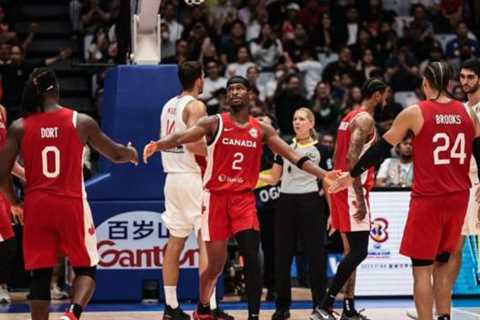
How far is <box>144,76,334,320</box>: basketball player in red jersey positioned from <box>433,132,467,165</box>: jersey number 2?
3.81 ft

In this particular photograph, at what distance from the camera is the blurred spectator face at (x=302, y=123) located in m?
11.1

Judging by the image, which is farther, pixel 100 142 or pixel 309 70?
pixel 309 70

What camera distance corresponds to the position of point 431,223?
28.5 feet

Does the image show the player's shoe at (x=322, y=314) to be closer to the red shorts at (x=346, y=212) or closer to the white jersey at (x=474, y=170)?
the red shorts at (x=346, y=212)

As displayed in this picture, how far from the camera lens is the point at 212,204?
9.81 m

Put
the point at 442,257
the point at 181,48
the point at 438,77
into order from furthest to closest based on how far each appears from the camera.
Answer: the point at 181,48, the point at 442,257, the point at 438,77

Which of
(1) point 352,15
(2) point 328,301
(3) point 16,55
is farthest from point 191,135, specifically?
(1) point 352,15

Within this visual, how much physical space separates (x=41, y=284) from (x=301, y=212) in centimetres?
365

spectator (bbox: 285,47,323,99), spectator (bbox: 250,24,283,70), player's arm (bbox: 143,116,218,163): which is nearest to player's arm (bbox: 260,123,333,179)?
player's arm (bbox: 143,116,218,163)

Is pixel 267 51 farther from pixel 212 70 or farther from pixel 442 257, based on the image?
pixel 442 257

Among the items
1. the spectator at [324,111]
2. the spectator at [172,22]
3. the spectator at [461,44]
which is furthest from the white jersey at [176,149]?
the spectator at [461,44]

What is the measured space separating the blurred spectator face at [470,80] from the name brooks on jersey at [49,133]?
411 cm

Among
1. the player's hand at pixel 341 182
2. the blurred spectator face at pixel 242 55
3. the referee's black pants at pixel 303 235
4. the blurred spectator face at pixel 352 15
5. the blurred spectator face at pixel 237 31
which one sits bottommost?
the referee's black pants at pixel 303 235

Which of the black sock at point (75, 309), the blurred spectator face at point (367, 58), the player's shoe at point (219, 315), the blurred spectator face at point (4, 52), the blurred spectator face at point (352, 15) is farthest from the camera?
the blurred spectator face at point (352, 15)
